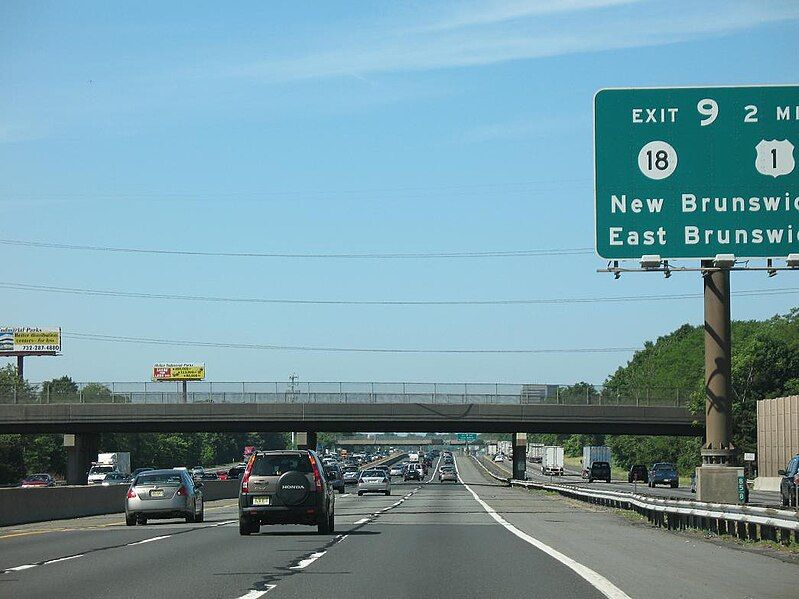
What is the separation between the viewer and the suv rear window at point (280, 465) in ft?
90.1

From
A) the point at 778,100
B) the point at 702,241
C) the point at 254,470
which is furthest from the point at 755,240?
the point at 254,470

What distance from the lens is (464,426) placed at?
311ft

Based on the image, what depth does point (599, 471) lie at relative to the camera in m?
109

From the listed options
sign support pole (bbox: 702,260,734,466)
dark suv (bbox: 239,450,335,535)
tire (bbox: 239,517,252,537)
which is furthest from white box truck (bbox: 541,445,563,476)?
dark suv (bbox: 239,450,335,535)

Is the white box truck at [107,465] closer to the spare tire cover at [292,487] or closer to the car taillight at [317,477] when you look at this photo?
the car taillight at [317,477]

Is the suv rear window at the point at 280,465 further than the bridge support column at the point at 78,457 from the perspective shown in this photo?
No

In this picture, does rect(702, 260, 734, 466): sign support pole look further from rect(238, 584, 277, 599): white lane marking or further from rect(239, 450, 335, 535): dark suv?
rect(238, 584, 277, 599): white lane marking

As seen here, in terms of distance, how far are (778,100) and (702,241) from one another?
11.7 feet

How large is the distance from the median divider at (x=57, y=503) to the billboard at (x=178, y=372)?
384ft

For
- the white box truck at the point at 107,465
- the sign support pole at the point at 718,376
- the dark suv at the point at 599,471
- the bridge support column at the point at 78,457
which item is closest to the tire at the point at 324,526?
the sign support pole at the point at 718,376

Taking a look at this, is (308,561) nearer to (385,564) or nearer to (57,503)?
(385,564)

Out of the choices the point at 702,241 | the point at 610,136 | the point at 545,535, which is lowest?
the point at 545,535

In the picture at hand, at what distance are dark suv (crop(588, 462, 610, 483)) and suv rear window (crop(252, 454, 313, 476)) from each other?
83.7 meters

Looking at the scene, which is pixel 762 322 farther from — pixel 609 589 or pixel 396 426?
pixel 609 589
